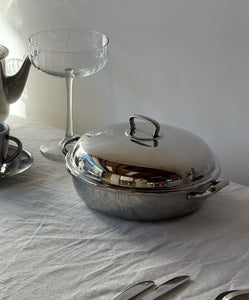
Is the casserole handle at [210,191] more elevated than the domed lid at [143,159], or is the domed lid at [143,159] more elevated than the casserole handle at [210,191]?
the domed lid at [143,159]

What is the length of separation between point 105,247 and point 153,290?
0.31 ft

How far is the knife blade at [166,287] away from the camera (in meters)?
0.52

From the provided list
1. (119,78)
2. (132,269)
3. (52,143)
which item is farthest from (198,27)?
(132,269)

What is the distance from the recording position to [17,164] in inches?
31.4

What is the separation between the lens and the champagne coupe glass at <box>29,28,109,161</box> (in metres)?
0.81

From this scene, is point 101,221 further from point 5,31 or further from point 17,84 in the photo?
point 5,31

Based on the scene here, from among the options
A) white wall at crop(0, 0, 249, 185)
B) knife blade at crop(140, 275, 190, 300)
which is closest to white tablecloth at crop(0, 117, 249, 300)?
knife blade at crop(140, 275, 190, 300)

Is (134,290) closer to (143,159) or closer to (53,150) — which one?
(143,159)

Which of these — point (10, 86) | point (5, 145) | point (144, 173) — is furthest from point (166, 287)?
point (10, 86)

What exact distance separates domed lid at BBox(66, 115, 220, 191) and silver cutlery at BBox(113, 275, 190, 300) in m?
0.12

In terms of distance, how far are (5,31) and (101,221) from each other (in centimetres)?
70

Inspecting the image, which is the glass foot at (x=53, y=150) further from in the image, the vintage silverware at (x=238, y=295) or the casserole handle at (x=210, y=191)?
the vintage silverware at (x=238, y=295)

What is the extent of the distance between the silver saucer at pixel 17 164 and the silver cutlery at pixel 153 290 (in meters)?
0.31

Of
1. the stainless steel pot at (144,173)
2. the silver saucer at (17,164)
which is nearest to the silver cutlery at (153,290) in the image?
the stainless steel pot at (144,173)
